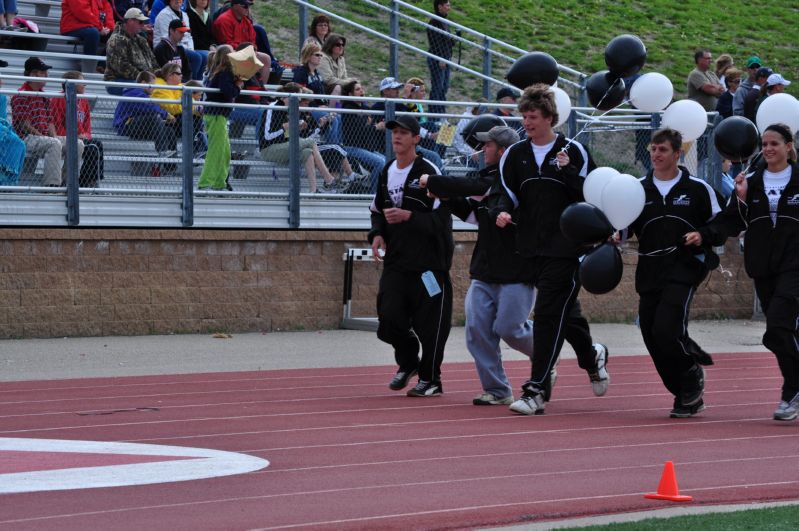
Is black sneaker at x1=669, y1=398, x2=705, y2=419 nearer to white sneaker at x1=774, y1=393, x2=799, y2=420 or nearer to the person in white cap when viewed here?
white sneaker at x1=774, y1=393, x2=799, y2=420

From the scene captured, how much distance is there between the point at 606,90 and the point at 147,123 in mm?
5667

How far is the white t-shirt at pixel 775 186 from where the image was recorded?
9359 mm

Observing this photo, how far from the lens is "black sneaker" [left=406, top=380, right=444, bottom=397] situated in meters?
10.6

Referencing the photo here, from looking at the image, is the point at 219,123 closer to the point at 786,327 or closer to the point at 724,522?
the point at 786,327

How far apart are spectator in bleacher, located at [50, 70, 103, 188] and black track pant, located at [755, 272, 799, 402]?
7292mm

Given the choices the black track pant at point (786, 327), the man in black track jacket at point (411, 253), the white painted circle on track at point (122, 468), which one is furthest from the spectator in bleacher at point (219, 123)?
the black track pant at point (786, 327)

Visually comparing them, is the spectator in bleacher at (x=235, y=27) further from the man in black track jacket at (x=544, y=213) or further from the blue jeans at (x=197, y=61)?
the man in black track jacket at (x=544, y=213)

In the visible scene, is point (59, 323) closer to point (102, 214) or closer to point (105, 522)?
point (102, 214)

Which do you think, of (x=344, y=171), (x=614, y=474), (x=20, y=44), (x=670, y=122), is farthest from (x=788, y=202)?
(x=20, y=44)

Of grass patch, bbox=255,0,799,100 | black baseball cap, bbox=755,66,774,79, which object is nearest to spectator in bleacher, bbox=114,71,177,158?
black baseball cap, bbox=755,66,774,79

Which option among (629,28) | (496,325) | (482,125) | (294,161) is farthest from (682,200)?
(629,28)

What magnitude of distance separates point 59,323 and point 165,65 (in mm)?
3370

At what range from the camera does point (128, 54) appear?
1617 cm

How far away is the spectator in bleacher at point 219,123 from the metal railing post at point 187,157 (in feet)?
0.66
